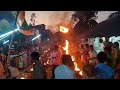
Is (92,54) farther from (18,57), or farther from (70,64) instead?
(18,57)

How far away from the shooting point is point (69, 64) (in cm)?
510

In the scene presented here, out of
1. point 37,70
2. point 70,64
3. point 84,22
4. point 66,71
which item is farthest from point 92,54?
point 84,22

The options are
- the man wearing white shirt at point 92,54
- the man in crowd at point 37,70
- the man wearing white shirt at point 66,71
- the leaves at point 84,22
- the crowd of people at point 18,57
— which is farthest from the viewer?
the leaves at point 84,22

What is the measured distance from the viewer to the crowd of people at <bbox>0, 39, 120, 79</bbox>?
4977 millimetres

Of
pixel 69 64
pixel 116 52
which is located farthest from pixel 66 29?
pixel 69 64

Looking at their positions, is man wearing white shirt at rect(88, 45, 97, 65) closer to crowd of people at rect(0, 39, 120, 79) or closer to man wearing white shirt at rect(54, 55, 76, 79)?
crowd of people at rect(0, 39, 120, 79)

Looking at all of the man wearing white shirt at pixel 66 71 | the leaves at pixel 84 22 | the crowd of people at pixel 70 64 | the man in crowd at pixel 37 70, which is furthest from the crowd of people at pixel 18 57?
the man wearing white shirt at pixel 66 71

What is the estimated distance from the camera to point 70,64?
512 cm

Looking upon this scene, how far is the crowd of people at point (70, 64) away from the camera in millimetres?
4977

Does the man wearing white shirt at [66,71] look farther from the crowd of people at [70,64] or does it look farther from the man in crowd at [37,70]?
the man in crowd at [37,70]

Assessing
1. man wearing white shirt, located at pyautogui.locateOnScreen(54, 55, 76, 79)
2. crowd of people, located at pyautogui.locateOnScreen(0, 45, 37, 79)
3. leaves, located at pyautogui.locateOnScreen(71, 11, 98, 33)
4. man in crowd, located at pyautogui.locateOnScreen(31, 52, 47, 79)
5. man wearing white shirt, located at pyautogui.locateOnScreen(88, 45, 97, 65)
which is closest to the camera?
man wearing white shirt, located at pyautogui.locateOnScreen(54, 55, 76, 79)

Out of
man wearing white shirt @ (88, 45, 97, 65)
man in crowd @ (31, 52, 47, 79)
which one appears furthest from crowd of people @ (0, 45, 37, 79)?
man wearing white shirt @ (88, 45, 97, 65)
